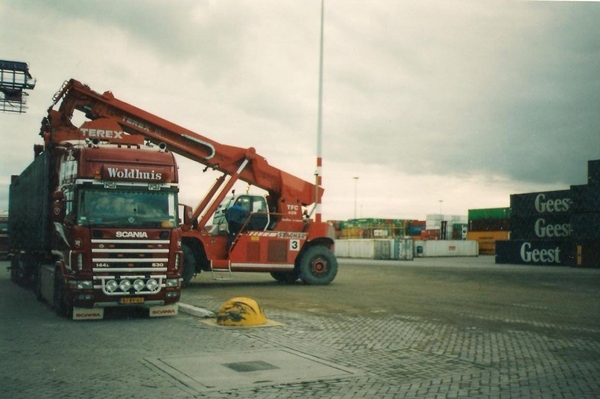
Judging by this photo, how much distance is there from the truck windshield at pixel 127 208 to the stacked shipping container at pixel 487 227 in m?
60.5

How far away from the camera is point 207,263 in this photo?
2041 centimetres

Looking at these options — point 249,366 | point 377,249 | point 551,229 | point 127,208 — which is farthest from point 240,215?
point 377,249

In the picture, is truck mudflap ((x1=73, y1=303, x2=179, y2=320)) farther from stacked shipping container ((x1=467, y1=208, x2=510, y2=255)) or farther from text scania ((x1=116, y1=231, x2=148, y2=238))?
stacked shipping container ((x1=467, y1=208, x2=510, y2=255))

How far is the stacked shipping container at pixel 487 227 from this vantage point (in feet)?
229

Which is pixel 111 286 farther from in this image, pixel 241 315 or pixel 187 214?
pixel 187 214

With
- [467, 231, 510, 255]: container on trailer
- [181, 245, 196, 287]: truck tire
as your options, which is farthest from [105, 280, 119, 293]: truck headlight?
[467, 231, 510, 255]: container on trailer

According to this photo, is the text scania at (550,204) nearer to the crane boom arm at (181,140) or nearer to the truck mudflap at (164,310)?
the crane boom arm at (181,140)

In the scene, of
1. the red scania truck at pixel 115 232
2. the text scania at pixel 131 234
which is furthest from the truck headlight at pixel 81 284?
the text scania at pixel 131 234

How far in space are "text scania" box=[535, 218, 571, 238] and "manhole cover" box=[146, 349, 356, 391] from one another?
38928mm

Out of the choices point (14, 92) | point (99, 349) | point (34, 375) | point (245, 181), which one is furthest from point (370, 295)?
point (14, 92)

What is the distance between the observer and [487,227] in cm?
7269

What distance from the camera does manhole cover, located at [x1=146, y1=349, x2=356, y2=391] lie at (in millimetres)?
7441

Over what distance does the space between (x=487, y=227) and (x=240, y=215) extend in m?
56.4

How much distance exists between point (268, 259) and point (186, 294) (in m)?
3.42
